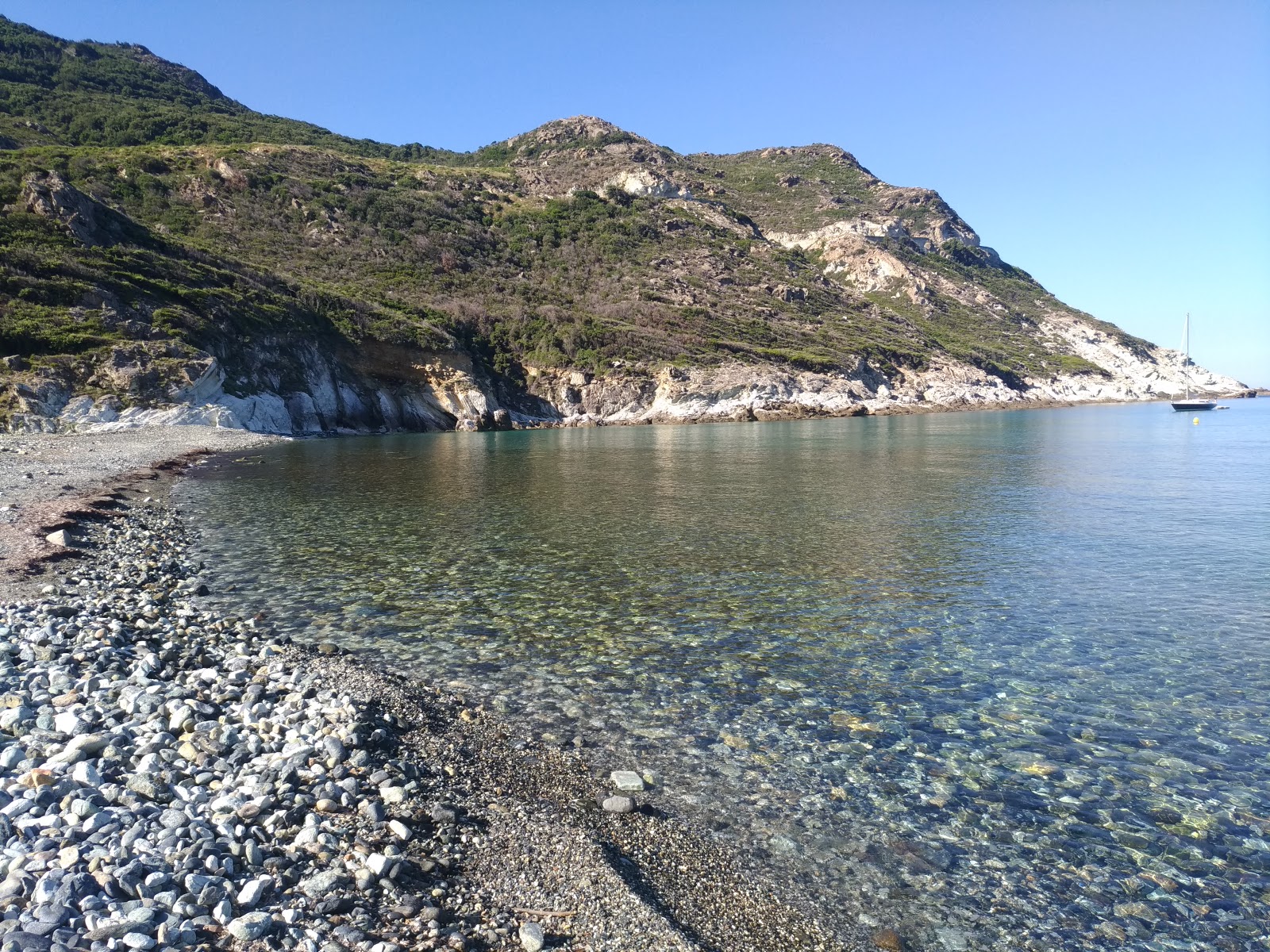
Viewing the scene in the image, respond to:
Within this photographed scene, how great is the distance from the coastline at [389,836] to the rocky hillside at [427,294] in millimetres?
46994

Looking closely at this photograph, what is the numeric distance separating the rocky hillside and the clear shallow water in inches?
1572

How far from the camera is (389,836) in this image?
17.5ft

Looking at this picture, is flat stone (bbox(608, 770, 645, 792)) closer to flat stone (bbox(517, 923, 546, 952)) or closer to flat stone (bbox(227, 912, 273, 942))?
flat stone (bbox(517, 923, 546, 952))

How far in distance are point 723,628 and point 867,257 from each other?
176m

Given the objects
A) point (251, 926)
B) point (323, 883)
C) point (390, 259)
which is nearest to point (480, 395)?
point (390, 259)

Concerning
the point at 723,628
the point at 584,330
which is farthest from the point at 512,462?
the point at 584,330

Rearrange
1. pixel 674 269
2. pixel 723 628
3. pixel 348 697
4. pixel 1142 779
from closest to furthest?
Result: pixel 1142 779, pixel 348 697, pixel 723 628, pixel 674 269

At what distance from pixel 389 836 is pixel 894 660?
7.25m

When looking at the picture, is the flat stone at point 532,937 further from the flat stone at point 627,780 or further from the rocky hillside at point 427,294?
the rocky hillside at point 427,294

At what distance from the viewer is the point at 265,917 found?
4.25m

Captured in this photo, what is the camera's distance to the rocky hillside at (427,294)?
53.0 meters

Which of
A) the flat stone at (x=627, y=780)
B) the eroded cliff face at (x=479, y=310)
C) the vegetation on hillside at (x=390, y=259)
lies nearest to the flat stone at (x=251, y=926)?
the flat stone at (x=627, y=780)

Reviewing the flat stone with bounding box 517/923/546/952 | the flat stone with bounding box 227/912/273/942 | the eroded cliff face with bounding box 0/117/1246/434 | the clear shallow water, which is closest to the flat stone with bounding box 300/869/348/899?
the flat stone with bounding box 227/912/273/942

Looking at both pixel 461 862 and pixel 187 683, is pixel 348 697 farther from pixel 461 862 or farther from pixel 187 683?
pixel 461 862
